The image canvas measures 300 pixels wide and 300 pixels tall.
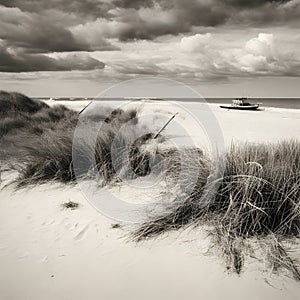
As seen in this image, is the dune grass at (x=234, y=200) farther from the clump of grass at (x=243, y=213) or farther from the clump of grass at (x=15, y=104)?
the clump of grass at (x=15, y=104)

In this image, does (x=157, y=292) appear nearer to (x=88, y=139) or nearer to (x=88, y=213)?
(x=88, y=213)

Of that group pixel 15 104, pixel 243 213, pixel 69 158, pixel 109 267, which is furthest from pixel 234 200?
pixel 15 104

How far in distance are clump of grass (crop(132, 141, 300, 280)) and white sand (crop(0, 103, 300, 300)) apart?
0.14 metres

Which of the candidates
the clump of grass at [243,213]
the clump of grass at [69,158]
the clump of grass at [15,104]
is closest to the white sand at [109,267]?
the clump of grass at [243,213]

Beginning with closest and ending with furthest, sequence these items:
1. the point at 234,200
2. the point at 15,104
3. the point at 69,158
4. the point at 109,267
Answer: the point at 109,267
the point at 234,200
the point at 69,158
the point at 15,104

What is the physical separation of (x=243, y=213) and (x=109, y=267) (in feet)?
4.36

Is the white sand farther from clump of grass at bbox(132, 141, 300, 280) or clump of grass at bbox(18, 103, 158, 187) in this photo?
clump of grass at bbox(18, 103, 158, 187)

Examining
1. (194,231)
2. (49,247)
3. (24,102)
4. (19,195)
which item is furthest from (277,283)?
(24,102)

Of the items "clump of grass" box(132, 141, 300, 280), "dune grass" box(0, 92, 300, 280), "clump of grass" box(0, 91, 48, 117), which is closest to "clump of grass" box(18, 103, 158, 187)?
"dune grass" box(0, 92, 300, 280)

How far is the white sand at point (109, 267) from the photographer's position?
89.8 inches

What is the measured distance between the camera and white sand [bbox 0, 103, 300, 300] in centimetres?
228

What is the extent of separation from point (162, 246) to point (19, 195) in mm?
2399

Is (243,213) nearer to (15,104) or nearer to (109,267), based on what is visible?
(109,267)

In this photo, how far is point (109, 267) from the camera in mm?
2545
